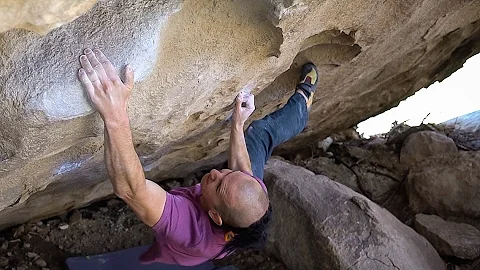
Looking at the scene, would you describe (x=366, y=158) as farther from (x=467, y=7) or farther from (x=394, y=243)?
(x=467, y=7)

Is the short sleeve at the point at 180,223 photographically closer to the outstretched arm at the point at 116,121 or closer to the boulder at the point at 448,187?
the outstretched arm at the point at 116,121

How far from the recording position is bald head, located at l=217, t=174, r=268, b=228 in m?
1.63

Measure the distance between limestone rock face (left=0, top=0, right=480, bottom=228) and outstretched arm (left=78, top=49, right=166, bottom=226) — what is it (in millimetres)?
29

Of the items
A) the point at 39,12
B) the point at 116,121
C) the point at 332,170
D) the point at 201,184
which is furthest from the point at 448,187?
the point at 39,12

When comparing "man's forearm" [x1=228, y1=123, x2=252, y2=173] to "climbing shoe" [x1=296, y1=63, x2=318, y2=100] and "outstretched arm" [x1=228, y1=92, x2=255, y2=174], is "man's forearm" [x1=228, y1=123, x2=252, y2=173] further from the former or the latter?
"climbing shoe" [x1=296, y1=63, x2=318, y2=100]

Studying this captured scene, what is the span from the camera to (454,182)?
2.85m

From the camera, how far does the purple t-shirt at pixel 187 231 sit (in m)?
1.64

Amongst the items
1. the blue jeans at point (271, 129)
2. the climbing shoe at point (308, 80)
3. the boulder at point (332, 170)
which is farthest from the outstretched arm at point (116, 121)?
the boulder at point (332, 170)

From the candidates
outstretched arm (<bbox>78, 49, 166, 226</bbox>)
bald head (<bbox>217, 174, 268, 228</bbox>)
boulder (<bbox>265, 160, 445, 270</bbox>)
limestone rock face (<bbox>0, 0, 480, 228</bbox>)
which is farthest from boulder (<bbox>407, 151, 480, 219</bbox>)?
outstretched arm (<bbox>78, 49, 166, 226</bbox>)

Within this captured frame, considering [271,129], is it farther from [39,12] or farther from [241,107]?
[39,12]

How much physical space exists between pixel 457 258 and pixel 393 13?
3.99 feet

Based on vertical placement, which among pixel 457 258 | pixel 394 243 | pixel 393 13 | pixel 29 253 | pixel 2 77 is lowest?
pixel 457 258

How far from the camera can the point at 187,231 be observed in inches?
66.0

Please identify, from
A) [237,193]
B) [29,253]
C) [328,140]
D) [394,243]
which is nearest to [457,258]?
[394,243]
